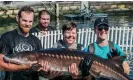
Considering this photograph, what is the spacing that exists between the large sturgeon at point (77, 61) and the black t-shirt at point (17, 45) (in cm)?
15

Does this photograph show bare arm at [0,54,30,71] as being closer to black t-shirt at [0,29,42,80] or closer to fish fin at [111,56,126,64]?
black t-shirt at [0,29,42,80]

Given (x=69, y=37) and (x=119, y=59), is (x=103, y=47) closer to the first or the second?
(x=119, y=59)

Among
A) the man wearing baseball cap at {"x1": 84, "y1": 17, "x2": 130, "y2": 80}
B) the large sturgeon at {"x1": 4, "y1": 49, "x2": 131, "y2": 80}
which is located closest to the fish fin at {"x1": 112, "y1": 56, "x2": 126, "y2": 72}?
the large sturgeon at {"x1": 4, "y1": 49, "x2": 131, "y2": 80}

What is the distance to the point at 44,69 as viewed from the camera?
6.10m

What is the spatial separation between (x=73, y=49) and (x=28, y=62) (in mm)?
868

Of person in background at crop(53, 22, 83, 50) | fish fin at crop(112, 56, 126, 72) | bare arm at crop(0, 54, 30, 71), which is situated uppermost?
person in background at crop(53, 22, 83, 50)

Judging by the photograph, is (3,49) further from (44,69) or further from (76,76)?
(76,76)

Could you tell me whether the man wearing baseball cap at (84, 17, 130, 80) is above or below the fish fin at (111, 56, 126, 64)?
above

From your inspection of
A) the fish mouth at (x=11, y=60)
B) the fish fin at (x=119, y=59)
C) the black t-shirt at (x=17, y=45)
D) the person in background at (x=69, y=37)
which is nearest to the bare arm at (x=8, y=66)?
the fish mouth at (x=11, y=60)

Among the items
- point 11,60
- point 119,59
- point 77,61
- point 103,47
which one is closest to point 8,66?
point 11,60

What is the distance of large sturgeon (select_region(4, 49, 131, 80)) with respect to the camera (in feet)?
20.1

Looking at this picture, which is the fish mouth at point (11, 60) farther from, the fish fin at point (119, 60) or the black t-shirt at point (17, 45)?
the fish fin at point (119, 60)

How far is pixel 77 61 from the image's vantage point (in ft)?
20.6

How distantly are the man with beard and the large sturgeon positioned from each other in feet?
0.53
